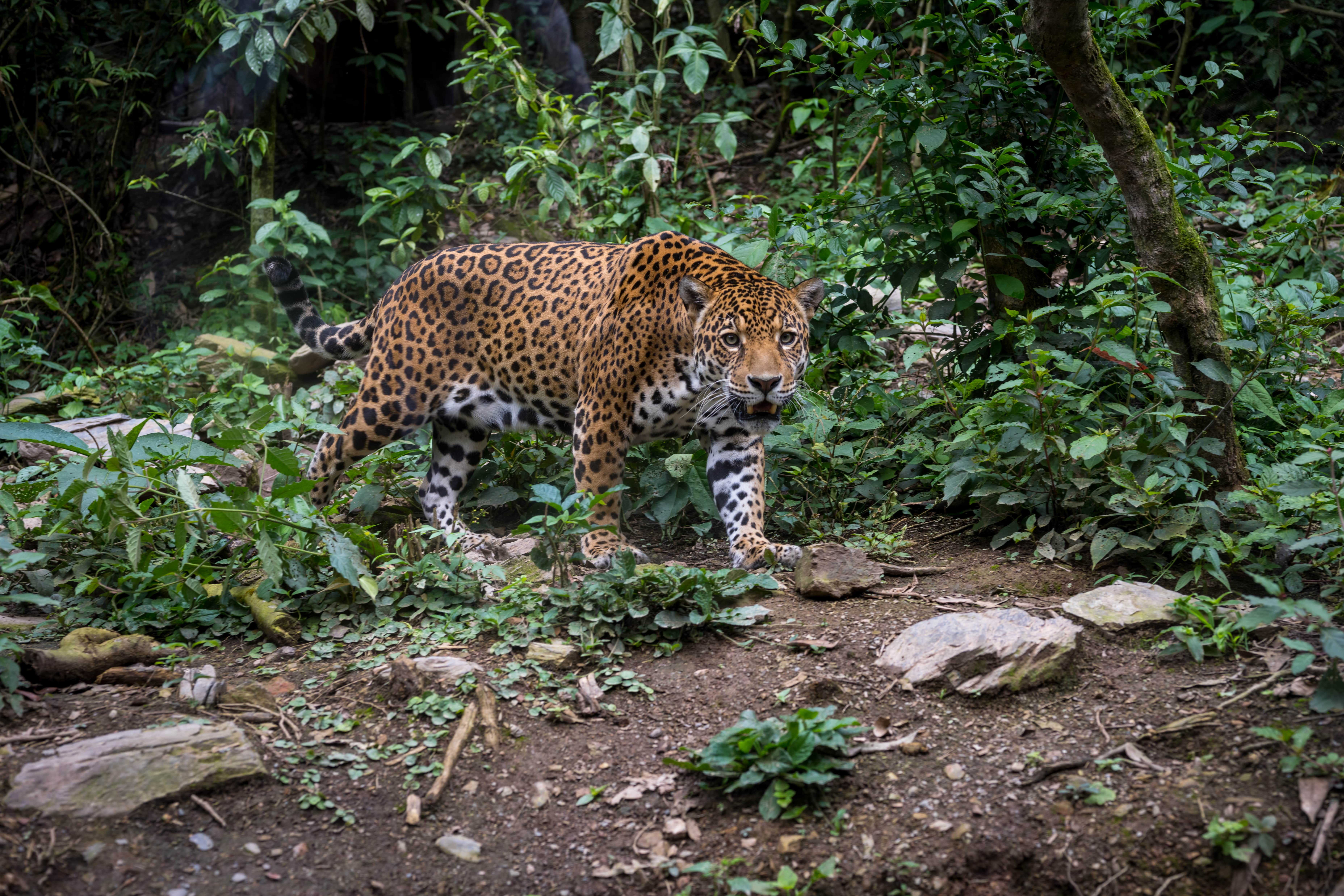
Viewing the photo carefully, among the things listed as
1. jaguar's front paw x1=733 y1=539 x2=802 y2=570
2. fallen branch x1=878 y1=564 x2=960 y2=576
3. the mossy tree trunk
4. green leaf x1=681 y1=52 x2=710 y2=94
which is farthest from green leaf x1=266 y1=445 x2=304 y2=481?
green leaf x1=681 y1=52 x2=710 y2=94

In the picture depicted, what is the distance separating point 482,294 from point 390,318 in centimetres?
59

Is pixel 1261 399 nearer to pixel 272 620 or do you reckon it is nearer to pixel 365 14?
pixel 272 620

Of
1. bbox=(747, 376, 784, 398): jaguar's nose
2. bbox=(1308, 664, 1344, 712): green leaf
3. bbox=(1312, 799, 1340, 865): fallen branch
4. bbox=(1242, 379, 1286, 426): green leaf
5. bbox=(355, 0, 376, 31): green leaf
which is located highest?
bbox=(355, 0, 376, 31): green leaf

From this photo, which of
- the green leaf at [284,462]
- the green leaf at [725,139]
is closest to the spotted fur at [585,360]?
the green leaf at [284,462]

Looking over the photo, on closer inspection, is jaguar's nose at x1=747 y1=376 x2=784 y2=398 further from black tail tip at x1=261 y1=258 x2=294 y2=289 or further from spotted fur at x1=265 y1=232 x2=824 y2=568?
black tail tip at x1=261 y1=258 x2=294 y2=289

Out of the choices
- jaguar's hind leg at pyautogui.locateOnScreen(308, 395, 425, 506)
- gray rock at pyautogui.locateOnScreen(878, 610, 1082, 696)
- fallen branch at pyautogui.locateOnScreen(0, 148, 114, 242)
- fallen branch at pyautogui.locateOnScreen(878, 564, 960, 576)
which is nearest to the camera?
gray rock at pyautogui.locateOnScreen(878, 610, 1082, 696)

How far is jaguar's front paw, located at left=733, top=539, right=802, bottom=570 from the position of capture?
5.22 metres

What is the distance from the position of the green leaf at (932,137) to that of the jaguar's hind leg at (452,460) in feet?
9.94

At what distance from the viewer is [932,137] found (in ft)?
17.2

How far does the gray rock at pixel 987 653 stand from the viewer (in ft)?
12.4

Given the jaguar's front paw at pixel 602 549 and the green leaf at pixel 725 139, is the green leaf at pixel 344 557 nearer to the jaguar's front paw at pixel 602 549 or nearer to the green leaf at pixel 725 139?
the jaguar's front paw at pixel 602 549

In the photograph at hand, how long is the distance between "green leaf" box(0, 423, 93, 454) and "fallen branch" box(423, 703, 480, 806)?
1.87 metres

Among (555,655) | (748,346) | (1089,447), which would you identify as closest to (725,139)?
(748,346)

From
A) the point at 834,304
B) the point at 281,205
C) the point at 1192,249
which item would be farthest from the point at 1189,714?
the point at 281,205
